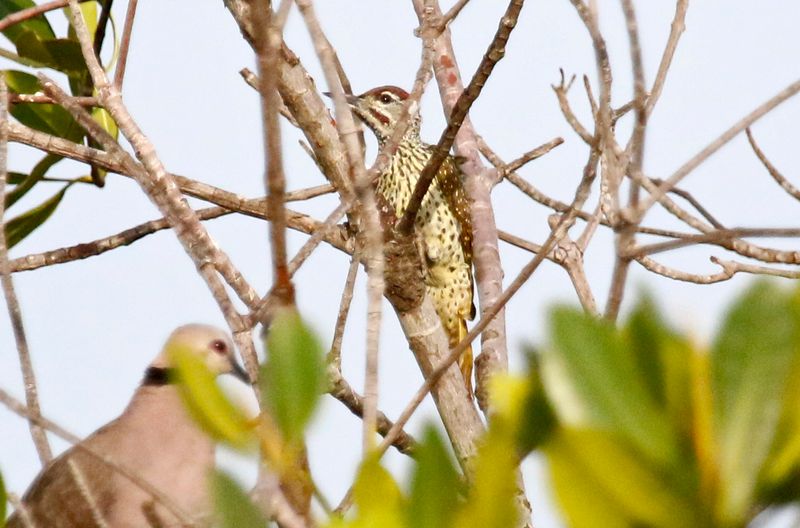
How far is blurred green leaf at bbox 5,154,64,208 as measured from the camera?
362cm

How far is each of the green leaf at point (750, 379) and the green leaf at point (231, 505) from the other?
1.06 feet

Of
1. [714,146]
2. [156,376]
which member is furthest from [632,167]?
[156,376]

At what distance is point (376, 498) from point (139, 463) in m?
2.08

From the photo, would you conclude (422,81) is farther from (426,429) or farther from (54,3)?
(426,429)

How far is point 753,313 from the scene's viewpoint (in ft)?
2.33

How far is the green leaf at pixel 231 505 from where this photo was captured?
0.80m

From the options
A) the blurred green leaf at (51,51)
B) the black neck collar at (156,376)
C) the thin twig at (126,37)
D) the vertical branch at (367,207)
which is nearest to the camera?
the vertical branch at (367,207)

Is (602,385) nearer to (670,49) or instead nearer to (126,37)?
(670,49)

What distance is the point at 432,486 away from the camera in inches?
32.2

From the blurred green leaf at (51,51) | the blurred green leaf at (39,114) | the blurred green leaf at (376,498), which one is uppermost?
the blurred green leaf at (51,51)

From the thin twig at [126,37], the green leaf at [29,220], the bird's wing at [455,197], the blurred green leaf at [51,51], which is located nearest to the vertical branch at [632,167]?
the thin twig at [126,37]

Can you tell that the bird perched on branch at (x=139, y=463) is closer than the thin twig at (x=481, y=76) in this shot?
No

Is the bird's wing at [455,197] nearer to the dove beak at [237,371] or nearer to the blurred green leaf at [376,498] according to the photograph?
the dove beak at [237,371]

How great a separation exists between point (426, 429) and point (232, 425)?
168 millimetres
